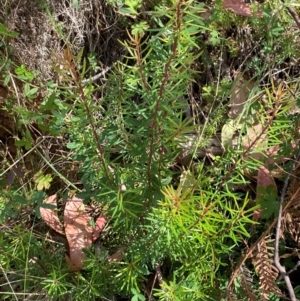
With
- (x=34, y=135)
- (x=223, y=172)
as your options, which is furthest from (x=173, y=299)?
(x=34, y=135)

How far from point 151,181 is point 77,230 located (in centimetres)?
49

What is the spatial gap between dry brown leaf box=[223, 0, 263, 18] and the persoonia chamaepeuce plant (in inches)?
16.8

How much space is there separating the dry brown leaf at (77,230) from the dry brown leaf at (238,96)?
0.64m

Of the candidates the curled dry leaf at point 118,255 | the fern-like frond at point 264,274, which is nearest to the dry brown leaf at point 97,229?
the curled dry leaf at point 118,255

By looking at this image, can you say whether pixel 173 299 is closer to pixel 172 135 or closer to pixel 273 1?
pixel 172 135

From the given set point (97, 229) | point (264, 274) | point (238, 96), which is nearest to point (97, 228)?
point (97, 229)

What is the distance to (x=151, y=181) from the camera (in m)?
1.53

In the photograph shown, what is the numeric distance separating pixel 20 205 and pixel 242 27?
1051 millimetres

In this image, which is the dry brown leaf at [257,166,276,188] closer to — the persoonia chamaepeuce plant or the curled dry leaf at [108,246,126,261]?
the persoonia chamaepeuce plant

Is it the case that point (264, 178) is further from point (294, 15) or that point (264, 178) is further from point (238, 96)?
point (294, 15)

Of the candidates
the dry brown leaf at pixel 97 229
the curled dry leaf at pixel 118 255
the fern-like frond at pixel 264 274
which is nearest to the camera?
the fern-like frond at pixel 264 274

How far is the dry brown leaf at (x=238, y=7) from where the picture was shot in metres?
1.94

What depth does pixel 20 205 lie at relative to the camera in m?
1.88

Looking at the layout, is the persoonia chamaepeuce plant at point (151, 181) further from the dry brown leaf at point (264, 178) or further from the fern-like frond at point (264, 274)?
the dry brown leaf at point (264, 178)
